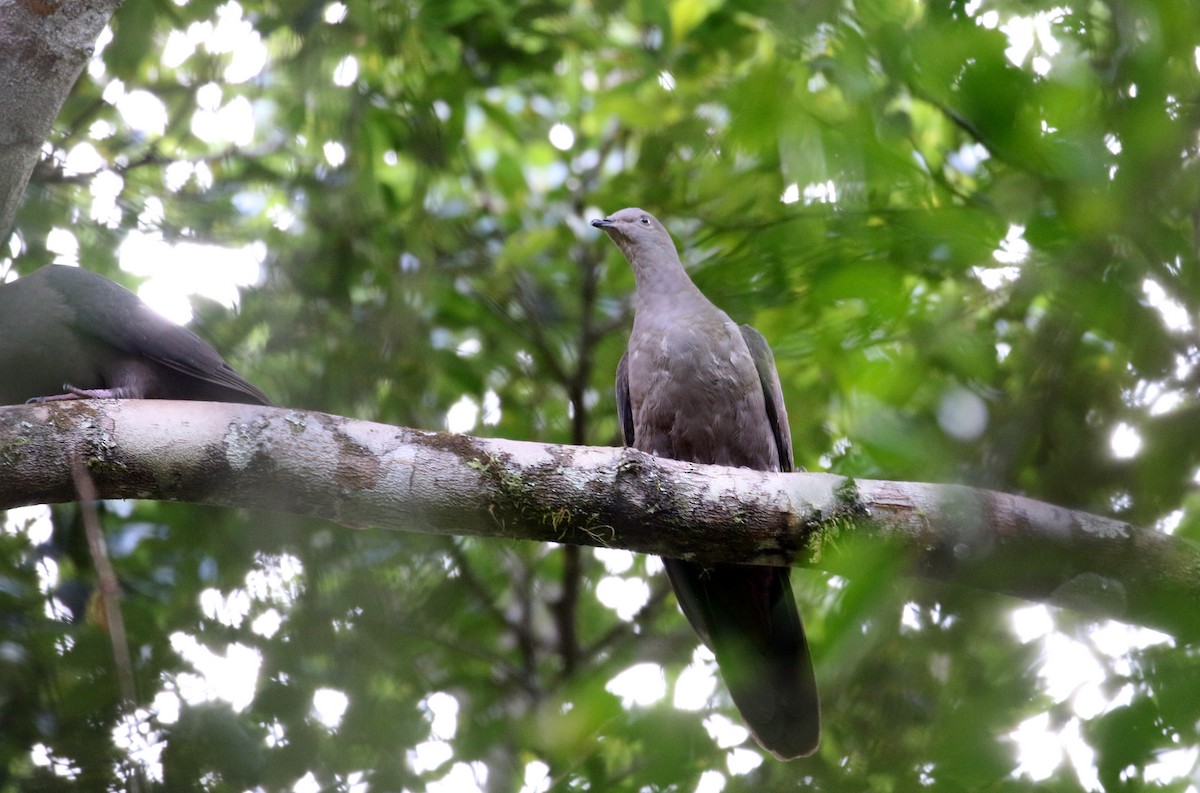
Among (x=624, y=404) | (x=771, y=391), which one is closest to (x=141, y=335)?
(x=624, y=404)

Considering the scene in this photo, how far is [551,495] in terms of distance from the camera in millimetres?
2953

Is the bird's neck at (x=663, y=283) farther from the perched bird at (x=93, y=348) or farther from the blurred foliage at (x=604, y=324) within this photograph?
the perched bird at (x=93, y=348)

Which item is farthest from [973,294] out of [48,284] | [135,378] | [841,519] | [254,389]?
[48,284]

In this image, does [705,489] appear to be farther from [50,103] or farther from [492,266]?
[492,266]

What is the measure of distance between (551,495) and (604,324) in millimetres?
2585

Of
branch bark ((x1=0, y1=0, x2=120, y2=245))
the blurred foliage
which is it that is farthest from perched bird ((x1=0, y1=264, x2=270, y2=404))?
branch bark ((x1=0, y1=0, x2=120, y2=245))

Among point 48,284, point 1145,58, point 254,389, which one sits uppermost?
point 48,284

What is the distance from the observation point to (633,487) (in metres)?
3.00

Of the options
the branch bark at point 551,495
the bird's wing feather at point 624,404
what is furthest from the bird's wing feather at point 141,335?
the bird's wing feather at point 624,404

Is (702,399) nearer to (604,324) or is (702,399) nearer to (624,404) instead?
(624,404)

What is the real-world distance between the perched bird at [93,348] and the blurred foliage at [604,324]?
1.47 ft

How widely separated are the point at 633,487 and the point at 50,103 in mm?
2080

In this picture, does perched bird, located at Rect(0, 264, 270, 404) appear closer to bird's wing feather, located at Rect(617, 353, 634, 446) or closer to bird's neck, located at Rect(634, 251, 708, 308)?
bird's wing feather, located at Rect(617, 353, 634, 446)

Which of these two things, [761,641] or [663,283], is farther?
[663,283]
